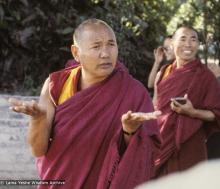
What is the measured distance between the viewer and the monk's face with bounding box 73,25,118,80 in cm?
300

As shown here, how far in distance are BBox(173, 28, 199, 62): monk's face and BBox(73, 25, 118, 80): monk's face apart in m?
1.69

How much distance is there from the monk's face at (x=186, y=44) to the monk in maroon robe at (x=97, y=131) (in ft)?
5.29

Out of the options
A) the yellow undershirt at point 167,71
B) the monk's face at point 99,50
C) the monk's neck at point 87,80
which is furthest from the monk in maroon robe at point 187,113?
the monk's face at point 99,50

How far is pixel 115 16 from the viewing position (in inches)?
360

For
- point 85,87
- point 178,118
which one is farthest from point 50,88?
point 178,118

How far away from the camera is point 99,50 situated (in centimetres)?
301

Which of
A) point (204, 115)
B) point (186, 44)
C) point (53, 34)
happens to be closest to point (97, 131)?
point (204, 115)

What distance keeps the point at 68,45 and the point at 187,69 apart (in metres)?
4.58

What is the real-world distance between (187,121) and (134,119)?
1993 mm

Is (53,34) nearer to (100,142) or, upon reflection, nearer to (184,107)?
(184,107)

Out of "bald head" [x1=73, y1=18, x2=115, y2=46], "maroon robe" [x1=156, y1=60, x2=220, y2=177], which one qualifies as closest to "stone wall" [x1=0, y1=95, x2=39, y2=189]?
"maroon robe" [x1=156, y1=60, x2=220, y2=177]

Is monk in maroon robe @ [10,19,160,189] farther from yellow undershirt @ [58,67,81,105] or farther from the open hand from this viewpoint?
the open hand

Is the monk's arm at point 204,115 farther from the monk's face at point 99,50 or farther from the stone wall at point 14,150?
the stone wall at point 14,150

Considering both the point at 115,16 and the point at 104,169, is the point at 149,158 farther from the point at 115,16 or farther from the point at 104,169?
the point at 115,16
